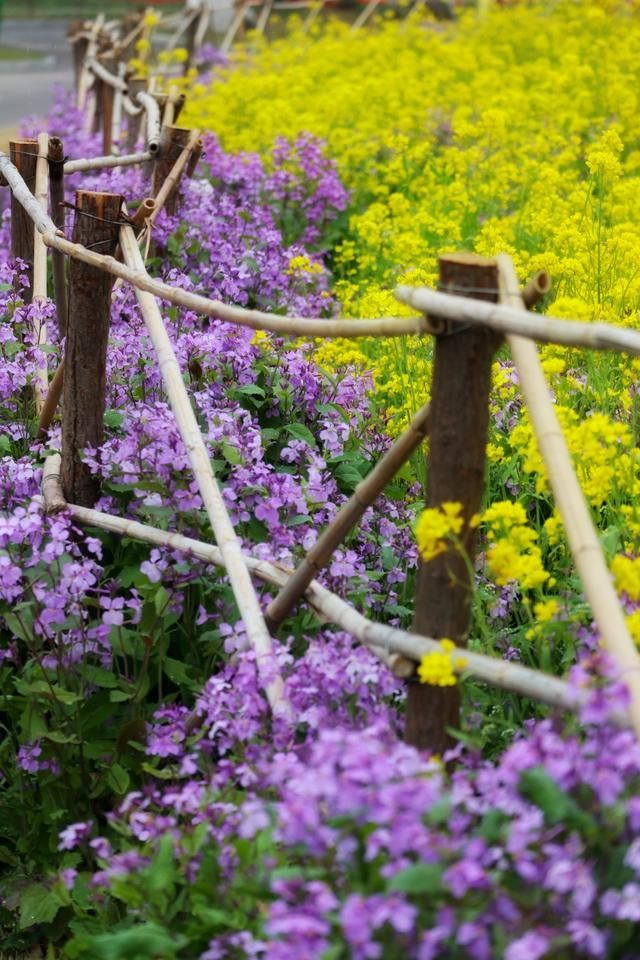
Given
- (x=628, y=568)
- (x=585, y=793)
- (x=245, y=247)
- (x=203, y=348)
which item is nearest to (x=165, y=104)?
(x=245, y=247)

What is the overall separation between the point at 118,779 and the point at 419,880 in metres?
1.23

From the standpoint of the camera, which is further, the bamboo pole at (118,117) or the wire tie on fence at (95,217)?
the bamboo pole at (118,117)

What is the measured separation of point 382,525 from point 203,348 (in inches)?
27.1

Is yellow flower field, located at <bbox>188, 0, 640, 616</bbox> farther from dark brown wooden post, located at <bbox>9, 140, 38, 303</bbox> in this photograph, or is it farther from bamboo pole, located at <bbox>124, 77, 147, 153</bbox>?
dark brown wooden post, located at <bbox>9, 140, 38, 303</bbox>

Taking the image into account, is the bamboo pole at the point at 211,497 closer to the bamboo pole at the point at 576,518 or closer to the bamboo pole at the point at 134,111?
the bamboo pole at the point at 576,518

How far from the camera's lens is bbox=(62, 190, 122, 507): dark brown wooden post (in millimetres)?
3088

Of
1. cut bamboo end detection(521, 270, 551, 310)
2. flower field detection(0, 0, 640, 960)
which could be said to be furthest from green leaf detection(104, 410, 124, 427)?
cut bamboo end detection(521, 270, 551, 310)

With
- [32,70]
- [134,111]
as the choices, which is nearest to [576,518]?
[134,111]

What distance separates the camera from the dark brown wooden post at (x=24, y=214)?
13.6ft

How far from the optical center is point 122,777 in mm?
2605

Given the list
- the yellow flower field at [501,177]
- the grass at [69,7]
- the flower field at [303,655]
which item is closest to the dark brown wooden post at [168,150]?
the flower field at [303,655]

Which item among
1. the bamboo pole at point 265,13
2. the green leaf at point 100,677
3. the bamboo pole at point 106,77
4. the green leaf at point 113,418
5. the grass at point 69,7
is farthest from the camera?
the grass at point 69,7

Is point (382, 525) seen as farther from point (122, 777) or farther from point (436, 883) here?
point (436, 883)

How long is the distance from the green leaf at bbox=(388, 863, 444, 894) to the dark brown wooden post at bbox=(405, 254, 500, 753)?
614 millimetres
